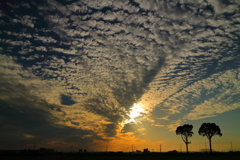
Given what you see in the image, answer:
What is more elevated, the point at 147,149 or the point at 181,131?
the point at 181,131

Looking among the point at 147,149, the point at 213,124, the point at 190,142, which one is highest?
the point at 213,124

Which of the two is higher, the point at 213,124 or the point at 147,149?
the point at 213,124

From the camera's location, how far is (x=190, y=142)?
298ft

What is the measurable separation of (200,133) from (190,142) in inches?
327

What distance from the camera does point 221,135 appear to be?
81.9 meters

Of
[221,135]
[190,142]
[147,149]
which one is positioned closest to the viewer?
[221,135]

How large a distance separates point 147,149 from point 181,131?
10049 cm

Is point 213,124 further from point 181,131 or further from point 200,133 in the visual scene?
point 181,131

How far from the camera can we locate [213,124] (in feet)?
274

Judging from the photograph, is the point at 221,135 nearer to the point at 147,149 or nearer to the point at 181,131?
the point at 181,131

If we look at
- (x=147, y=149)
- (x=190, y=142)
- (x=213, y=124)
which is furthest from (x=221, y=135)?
(x=147, y=149)

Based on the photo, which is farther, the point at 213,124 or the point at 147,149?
the point at 147,149

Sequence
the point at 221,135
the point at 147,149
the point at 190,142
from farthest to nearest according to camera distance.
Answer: the point at 147,149
the point at 190,142
the point at 221,135

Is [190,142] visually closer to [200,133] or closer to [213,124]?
[200,133]
